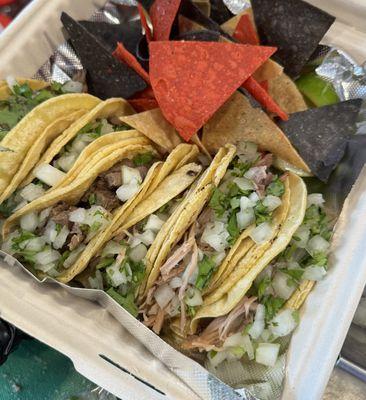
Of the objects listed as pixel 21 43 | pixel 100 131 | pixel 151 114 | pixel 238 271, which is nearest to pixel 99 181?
pixel 100 131

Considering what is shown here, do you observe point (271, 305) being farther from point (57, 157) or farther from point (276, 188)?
point (57, 157)

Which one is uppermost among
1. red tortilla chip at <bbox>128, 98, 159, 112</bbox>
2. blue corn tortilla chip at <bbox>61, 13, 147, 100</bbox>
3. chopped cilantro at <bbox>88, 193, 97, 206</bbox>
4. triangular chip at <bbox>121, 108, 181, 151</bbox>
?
blue corn tortilla chip at <bbox>61, 13, 147, 100</bbox>

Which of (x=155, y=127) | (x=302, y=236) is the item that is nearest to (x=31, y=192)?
(x=155, y=127)

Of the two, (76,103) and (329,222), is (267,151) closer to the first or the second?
(329,222)

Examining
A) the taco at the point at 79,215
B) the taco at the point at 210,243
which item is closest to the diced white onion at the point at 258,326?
the taco at the point at 210,243

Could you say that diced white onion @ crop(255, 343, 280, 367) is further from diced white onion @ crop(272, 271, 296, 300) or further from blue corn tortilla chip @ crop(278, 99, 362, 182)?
blue corn tortilla chip @ crop(278, 99, 362, 182)

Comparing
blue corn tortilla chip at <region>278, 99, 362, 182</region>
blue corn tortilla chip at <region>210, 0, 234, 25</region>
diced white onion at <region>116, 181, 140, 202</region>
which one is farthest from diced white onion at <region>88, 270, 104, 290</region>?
blue corn tortilla chip at <region>210, 0, 234, 25</region>
